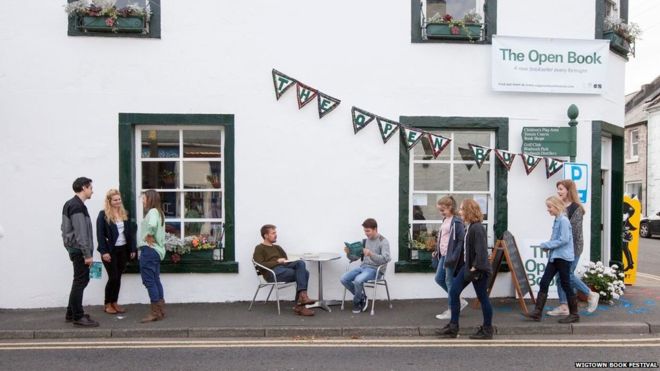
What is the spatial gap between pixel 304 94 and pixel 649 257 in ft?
42.5

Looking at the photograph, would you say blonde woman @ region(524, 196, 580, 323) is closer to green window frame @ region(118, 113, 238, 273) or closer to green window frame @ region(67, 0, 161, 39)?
green window frame @ region(118, 113, 238, 273)

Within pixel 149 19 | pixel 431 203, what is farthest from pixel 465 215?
pixel 149 19

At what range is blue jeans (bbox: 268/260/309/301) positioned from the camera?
7531 millimetres

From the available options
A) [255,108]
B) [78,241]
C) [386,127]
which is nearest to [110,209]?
[78,241]

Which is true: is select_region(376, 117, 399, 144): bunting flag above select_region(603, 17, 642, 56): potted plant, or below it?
below

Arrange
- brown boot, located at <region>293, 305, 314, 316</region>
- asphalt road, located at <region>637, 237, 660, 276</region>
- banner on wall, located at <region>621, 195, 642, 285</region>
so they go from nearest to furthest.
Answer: brown boot, located at <region>293, 305, 314, 316</region>
banner on wall, located at <region>621, 195, 642, 285</region>
asphalt road, located at <region>637, 237, 660, 276</region>

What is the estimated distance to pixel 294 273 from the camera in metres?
7.61

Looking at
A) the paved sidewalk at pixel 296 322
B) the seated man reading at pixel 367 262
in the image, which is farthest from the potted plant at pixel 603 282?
the seated man reading at pixel 367 262

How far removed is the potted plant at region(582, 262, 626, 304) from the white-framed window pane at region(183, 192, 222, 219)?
229 inches

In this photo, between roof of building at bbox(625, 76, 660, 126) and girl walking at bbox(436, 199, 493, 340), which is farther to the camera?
roof of building at bbox(625, 76, 660, 126)

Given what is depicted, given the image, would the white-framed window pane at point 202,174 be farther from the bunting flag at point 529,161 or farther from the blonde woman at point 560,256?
the blonde woman at point 560,256

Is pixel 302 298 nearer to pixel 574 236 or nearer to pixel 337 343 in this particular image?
pixel 337 343

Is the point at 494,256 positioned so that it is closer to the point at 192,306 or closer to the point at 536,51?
the point at 536,51

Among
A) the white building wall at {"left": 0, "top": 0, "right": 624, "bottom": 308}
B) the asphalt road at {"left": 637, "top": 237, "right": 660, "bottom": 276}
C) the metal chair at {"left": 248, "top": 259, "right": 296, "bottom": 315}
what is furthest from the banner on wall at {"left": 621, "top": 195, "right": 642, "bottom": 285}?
the metal chair at {"left": 248, "top": 259, "right": 296, "bottom": 315}
